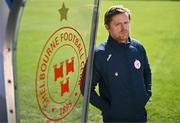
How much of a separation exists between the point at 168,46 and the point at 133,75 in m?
9.54

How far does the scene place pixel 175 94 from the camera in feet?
26.7

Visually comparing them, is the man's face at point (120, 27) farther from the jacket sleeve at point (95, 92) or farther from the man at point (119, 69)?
the jacket sleeve at point (95, 92)

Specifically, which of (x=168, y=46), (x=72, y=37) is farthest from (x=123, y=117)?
(x=168, y=46)

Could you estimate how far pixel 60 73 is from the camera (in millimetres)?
3160

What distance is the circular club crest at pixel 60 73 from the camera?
295 centimetres

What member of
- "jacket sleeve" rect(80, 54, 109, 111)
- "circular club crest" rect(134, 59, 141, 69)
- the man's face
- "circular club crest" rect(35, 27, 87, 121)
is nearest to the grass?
"circular club crest" rect(35, 27, 87, 121)

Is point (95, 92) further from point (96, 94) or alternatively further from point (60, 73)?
point (60, 73)

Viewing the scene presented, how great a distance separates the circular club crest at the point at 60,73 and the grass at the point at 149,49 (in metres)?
0.06

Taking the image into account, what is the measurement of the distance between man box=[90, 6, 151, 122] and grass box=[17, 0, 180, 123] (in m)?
0.43

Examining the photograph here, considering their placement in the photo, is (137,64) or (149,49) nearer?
(137,64)

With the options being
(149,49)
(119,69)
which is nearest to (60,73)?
(119,69)

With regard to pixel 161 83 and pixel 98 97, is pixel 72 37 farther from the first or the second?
pixel 161 83

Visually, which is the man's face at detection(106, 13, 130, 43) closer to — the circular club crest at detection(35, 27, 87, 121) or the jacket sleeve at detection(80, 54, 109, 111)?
the jacket sleeve at detection(80, 54, 109, 111)

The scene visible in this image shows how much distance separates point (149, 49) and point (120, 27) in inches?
351
